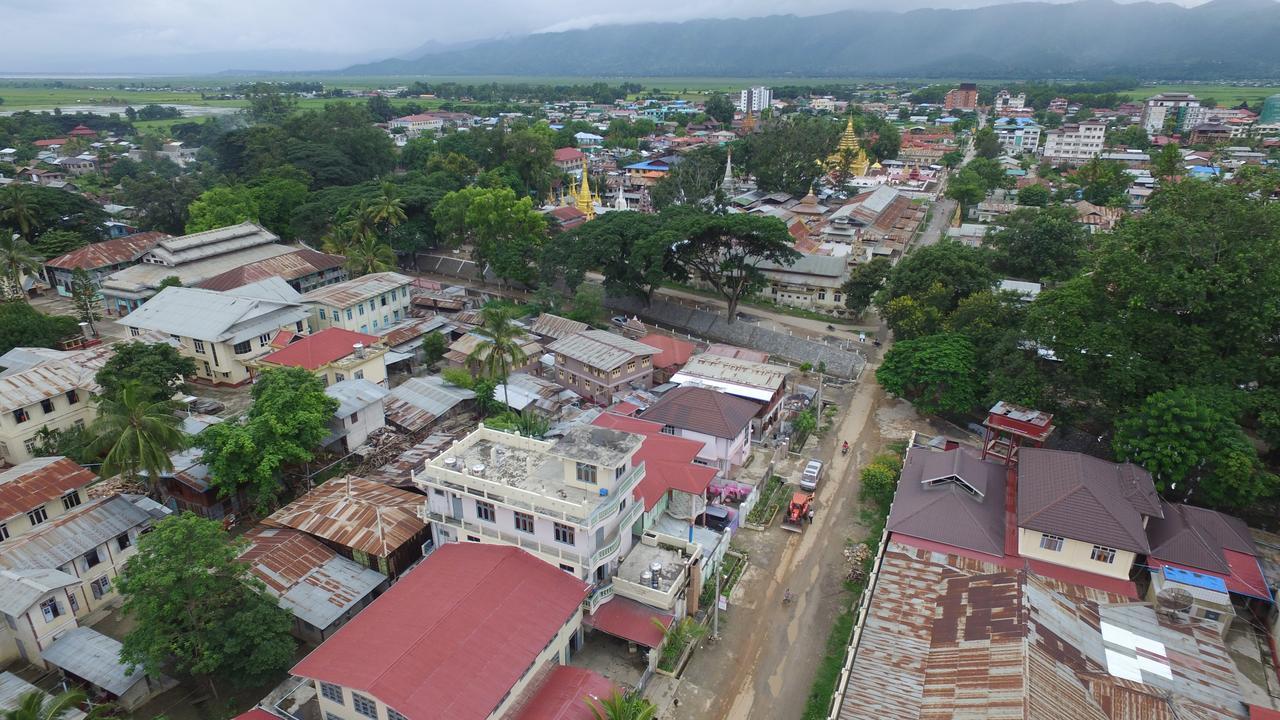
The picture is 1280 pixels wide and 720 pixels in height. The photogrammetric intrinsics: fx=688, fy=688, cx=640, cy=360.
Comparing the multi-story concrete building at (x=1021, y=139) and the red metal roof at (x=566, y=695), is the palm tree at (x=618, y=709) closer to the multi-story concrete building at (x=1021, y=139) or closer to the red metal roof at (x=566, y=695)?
the red metal roof at (x=566, y=695)

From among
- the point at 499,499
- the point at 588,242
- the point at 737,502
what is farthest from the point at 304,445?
the point at 588,242

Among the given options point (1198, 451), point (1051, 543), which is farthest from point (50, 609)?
point (1198, 451)

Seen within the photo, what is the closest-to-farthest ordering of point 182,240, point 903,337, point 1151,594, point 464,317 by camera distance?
point 1151,594
point 903,337
point 464,317
point 182,240

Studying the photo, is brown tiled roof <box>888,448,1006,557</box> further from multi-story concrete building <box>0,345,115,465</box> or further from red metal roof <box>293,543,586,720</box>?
multi-story concrete building <box>0,345,115,465</box>

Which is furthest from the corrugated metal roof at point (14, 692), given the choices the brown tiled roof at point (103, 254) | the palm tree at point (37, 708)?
the brown tiled roof at point (103, 254)

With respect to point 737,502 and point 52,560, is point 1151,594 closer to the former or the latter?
point 737,502

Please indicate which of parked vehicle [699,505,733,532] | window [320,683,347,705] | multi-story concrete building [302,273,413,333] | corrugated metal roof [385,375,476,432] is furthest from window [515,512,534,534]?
multi-story concrete building [302,273,413,333]
